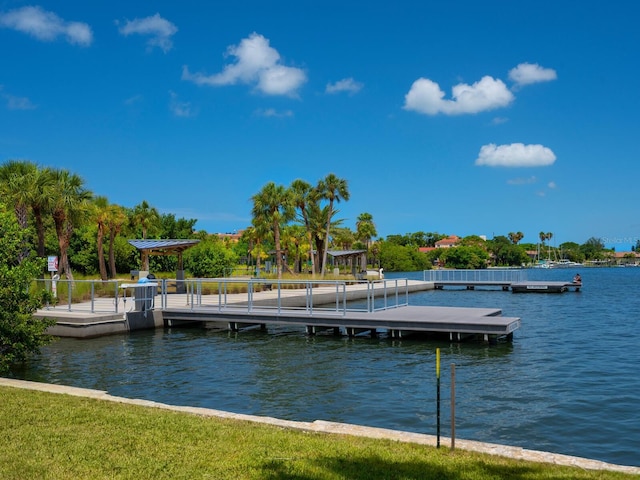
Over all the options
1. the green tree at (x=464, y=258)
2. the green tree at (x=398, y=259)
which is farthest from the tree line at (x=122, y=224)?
the green tree at (x=464, y=258)

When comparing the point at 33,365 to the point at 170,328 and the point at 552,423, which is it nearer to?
the point at 170,328

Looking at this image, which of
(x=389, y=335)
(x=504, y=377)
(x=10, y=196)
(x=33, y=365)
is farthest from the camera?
(x=10, y=196)

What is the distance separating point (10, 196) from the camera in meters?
34.0

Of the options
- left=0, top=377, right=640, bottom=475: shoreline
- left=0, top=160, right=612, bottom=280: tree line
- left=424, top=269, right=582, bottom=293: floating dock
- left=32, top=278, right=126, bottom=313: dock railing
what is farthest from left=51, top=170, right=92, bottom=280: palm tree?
left=424, top=269, right=582, bottom=293: floating dock

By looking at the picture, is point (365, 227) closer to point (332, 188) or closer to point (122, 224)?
point (332, 188)

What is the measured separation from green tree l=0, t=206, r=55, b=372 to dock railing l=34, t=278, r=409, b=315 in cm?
192

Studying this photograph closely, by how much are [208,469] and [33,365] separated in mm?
12175

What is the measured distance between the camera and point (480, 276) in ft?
196

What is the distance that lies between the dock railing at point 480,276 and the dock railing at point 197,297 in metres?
16.2

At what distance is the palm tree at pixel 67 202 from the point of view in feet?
120

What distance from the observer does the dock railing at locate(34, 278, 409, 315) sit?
24.4m

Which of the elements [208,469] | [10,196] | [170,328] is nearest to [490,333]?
[170,328]

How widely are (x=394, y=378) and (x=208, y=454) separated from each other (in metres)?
8.54

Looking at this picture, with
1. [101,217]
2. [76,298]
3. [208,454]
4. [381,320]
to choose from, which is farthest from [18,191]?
[208,454]
